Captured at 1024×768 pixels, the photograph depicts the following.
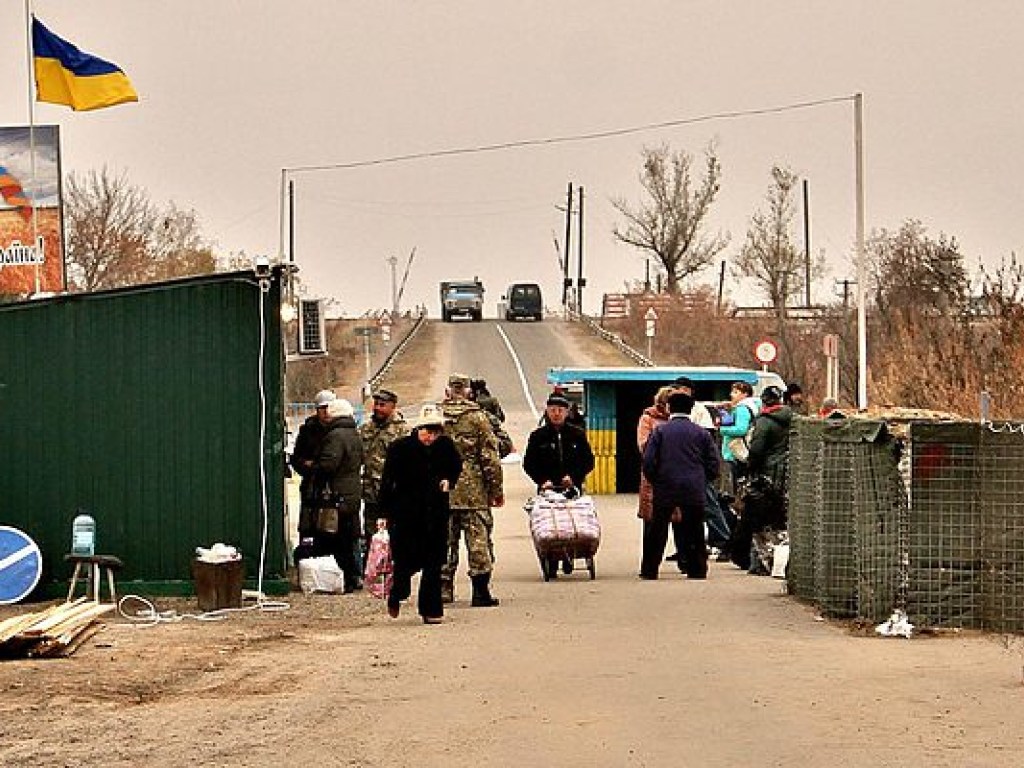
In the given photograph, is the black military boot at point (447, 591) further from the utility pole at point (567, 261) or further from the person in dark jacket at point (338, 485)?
the utility pole at point (567, 261)

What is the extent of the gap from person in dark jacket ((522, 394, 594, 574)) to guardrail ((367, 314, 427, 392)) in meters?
43.1

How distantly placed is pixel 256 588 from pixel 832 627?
5.52 meters

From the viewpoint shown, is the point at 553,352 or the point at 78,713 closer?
the point at 78,713

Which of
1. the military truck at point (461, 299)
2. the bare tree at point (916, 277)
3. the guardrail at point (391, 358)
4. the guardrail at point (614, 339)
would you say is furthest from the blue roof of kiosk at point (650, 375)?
the military truck at point (461, 299)

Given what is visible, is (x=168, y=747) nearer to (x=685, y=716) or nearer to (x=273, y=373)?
(x=685, y=716)

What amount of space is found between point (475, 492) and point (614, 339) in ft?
251

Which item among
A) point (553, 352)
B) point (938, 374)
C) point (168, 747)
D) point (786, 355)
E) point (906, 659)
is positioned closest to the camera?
point (168, 747)

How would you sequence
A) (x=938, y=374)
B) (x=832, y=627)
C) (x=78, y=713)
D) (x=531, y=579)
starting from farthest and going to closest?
1. (x=938, y=374)
2. (x=531, y=579)
3. (x=832, y=627)
4. (x=78, y=713)

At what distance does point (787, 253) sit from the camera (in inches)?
3816

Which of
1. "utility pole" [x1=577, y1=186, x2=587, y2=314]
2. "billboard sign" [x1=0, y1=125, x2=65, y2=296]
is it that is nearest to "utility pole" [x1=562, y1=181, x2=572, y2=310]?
"utility pole" [x1=577, y1=186, x2=587, y2=314]

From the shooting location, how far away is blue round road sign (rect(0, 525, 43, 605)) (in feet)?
61.8

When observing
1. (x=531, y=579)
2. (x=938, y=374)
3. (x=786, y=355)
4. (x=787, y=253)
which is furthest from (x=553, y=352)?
(x=531, y=579)

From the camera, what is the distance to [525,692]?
13.0 meters

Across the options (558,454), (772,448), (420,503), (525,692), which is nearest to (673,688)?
(525,692)
